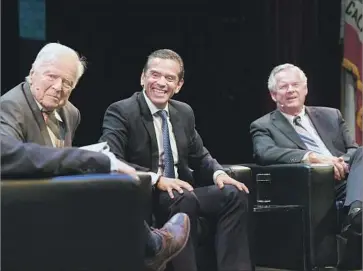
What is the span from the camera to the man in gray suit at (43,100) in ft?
7.32

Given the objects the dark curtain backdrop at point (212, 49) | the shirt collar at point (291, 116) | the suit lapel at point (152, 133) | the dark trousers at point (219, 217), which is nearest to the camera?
the dark trousers at point (219, 217)

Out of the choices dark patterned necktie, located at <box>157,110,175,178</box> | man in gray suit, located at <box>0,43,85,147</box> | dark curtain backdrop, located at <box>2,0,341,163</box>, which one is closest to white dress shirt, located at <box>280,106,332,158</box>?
dark patterned necktie, located at <box>157,110,175,178</box>

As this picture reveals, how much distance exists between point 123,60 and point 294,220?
221cm


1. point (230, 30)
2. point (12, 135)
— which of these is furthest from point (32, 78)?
point (230, 30)

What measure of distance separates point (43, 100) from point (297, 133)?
169 centimetres

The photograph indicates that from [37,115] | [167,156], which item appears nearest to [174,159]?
[167,156]

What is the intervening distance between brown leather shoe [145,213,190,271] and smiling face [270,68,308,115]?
1.34 metres

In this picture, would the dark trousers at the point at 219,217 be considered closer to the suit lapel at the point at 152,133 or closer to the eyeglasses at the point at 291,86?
the suit lapel at the point at 152,133

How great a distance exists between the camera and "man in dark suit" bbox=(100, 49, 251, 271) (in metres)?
2.71

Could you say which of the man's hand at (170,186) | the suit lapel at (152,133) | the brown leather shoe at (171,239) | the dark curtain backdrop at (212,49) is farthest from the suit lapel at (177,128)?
the dark curtain backdrop at (212,49)

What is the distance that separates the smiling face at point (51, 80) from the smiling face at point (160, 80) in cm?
64

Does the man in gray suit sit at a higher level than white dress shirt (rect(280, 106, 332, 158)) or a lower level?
higher

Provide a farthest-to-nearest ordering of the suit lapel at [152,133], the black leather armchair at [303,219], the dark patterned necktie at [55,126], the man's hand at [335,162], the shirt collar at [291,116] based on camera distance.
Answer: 1. the shirt collar at [291,116]
2. the man's hand at [335,162]
3. the black leather armchair at [303,219]
4. the suit lapel at [152,133]
5. the dark patterned necktie at [55,126]

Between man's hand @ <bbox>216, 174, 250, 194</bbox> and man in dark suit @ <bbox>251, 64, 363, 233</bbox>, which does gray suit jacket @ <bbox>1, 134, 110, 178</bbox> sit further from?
man in dark suit @ <bbox>251, 64, 363, 233</bbox>
